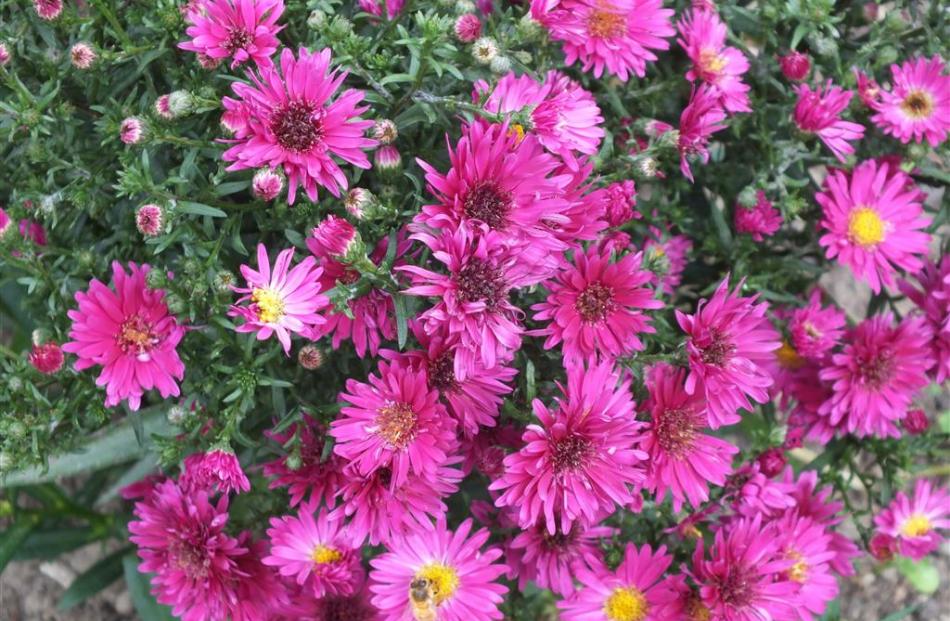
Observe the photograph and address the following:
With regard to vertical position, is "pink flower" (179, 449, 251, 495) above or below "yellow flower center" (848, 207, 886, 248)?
below

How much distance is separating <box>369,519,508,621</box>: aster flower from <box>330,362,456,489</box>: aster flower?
9.2 inches

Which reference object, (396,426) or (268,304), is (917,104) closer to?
(396,426)

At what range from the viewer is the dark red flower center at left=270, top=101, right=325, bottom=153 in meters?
1.55

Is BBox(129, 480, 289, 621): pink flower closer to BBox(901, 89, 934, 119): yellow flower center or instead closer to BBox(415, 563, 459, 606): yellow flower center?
BBox(415, 563, 459, 606): yellow flower center

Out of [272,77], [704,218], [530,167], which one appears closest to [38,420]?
[272,77]

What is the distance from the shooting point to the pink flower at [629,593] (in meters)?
1.88

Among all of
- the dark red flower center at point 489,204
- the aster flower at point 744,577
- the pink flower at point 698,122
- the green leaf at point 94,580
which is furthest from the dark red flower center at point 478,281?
the green leaf at point 94,580

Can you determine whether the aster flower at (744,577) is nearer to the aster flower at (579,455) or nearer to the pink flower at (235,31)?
the aster flower at (579,455)

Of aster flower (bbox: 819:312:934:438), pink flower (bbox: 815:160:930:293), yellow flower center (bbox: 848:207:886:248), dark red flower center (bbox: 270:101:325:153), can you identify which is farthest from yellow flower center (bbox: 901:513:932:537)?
dark red flower center (bbox: 270:101:325:153)

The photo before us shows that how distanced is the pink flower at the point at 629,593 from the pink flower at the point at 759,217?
77cm

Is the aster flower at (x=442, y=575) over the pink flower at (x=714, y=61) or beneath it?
beneath

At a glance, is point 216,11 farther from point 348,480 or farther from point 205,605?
point 205,605

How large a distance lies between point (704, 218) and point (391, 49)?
3.29ft

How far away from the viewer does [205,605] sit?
5.95 feet
